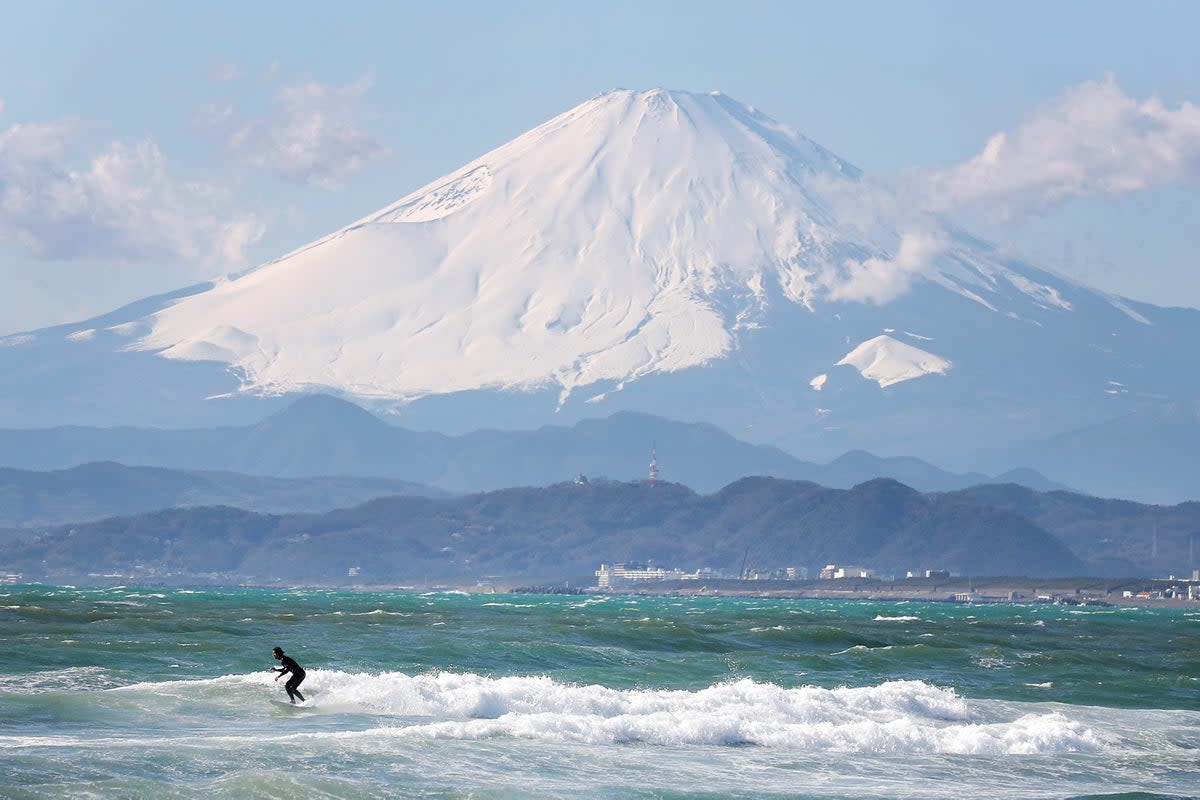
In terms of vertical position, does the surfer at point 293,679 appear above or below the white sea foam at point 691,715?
above

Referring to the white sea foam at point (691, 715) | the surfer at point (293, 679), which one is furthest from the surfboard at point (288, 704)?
the white sea foam at point (691, 715)

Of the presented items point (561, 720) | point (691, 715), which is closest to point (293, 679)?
point (561, 720)

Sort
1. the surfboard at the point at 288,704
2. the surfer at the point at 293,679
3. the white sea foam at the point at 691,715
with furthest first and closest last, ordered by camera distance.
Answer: the surfer at the point at 293,679, the surfboard at the point at 288,704, the white sea foam at the point at 691,715

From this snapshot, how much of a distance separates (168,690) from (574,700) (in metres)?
9.70

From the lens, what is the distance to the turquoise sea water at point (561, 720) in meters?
38.2

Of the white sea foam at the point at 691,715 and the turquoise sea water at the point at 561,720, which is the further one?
the white sea foam at the point at 691,715

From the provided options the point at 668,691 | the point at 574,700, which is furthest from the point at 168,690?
the point at 668,691

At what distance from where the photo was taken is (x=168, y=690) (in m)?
49.5

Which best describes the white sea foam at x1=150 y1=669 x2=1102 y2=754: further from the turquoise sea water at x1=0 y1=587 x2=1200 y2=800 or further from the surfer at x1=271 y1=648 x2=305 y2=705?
the surfer at x1=271 y1=648 x2=305 y2=705

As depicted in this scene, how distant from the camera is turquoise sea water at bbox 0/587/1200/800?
3825 cm

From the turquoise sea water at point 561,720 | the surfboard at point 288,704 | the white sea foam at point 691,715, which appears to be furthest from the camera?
the surfboard at point 288,704

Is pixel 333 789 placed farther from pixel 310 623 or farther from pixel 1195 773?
pixel 310 623

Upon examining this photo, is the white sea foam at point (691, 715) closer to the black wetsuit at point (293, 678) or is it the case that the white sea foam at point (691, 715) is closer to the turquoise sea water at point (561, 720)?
the turquoise sea water at point (561, 720)

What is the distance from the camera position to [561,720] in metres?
45.6
